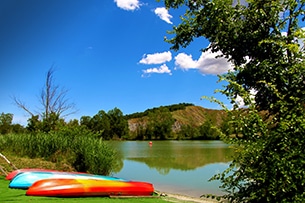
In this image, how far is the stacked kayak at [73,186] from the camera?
596 centimetres

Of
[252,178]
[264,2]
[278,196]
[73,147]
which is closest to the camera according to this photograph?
[278,196]

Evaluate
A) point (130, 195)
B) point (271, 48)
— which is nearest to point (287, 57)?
point (271, 48)

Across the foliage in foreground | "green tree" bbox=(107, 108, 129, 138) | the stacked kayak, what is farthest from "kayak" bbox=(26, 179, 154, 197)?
"green tree" bbox=(107, 108, 129, 138)

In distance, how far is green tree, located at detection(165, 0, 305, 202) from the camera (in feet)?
12.4

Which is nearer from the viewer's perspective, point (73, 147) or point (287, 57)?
point (287, 57)

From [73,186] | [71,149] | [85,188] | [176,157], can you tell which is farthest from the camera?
[176,157]

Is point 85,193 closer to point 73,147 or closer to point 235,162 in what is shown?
point 235,162

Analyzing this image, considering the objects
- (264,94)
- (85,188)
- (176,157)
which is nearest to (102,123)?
(176,157)

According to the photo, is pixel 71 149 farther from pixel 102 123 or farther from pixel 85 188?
pixel 102 123

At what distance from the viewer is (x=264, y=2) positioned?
453 centimetres

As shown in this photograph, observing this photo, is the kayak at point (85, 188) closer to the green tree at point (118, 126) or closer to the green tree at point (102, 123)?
the green tree at point (102, 123)

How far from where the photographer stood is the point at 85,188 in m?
6.50

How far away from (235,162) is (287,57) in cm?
164

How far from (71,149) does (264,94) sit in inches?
375
